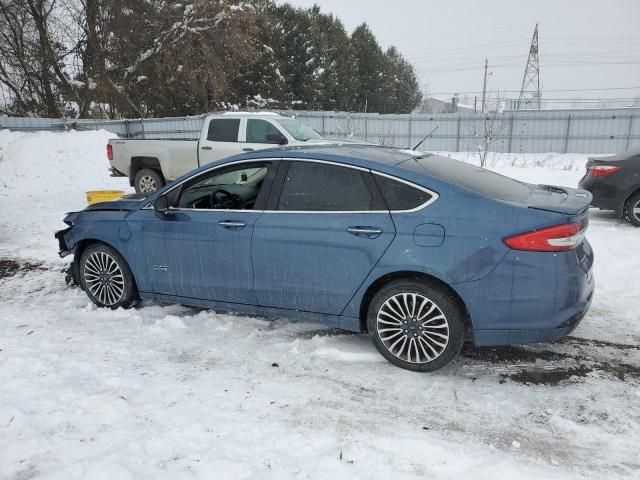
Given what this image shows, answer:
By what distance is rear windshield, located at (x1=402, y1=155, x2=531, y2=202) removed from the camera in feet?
11.9

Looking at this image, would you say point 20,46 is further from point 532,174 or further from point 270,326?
point 270,326

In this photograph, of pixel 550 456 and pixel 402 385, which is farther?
pixel 402 385

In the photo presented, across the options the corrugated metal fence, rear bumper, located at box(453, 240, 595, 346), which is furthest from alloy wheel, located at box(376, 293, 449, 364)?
the corrugated metal fence

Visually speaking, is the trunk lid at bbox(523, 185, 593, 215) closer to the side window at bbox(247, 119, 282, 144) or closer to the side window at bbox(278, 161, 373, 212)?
the side window at bbox(278, 161, 373, 212)

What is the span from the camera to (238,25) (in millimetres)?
25594

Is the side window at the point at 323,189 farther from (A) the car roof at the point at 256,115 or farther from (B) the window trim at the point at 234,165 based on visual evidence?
→ (A) the car roof at the point at 256,115

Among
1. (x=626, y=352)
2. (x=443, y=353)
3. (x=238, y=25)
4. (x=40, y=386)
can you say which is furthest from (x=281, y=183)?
(x=238, y=25)

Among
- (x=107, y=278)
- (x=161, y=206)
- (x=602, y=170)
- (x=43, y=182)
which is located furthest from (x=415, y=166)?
(x=43, y=182)

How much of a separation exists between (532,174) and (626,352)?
430 inches

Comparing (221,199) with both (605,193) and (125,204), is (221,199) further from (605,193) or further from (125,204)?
(605,193)

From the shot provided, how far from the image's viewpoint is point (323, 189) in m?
3.89

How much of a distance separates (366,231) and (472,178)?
1.00 metres

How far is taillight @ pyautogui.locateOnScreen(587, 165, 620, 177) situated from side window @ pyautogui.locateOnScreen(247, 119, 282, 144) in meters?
5.66

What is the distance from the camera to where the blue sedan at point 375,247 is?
10.9 ft
